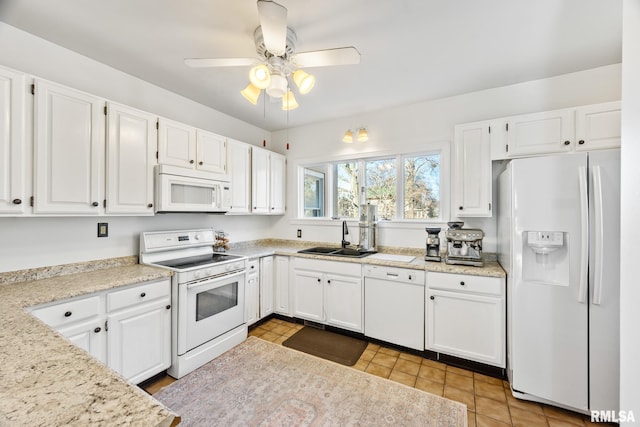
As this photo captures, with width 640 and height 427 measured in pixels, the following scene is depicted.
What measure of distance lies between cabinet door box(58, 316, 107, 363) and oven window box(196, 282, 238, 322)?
663 millimetres

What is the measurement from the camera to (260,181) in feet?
11.6

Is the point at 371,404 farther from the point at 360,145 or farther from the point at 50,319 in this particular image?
Answer: the point at 360,145

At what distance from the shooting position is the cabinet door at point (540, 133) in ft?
7.23

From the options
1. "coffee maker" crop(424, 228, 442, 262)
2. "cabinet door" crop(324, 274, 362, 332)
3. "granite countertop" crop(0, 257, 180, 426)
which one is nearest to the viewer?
"granite countertop" crop(0, 257, 180, 426)

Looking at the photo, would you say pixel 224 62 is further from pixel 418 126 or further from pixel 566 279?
pixel 566 279

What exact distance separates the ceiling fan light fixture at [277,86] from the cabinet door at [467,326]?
83.0 inches

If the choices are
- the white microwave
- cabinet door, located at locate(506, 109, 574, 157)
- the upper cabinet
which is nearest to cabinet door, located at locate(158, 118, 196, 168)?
the upper cabinet

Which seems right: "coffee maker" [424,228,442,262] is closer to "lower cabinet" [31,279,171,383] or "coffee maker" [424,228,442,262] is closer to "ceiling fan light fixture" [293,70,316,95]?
"ceiling fan light fixture" [293,70,316,95]

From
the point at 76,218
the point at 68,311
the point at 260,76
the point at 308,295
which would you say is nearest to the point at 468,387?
the point at 308,295

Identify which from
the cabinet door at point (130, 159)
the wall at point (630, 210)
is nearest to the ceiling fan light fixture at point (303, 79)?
the wall at point (630, 210)

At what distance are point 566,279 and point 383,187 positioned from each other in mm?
1988

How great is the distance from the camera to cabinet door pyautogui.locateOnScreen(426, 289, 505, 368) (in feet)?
7.22

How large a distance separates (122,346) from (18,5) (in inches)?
91.1

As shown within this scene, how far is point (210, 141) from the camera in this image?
2861 mm
